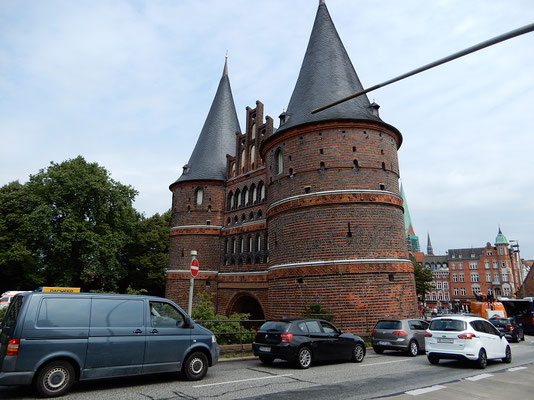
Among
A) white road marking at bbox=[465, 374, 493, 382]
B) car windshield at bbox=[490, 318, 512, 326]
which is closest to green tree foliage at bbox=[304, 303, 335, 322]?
white road marking at bbox=[465, 374, 493, 382]

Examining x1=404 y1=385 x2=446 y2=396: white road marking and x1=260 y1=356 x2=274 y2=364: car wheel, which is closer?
x1=404 y1=385 x2=446 y2=396: white road marking

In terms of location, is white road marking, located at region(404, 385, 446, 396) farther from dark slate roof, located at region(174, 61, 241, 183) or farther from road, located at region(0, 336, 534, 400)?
dark slate roof, located at region(174, 61, 241, 183)

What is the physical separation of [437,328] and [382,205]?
758cm

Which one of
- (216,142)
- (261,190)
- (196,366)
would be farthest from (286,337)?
(216,142)

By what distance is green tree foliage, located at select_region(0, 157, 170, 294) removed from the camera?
27.1 metres

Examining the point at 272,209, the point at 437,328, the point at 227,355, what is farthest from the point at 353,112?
the point at 227,355

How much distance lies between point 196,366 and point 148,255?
29.9 m

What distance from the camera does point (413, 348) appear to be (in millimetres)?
12016

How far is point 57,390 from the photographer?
598 cm

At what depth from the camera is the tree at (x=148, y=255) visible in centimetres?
3491

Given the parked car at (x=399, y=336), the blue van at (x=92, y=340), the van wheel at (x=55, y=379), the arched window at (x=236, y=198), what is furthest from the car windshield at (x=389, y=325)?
the arched window at (x=236, y=198)

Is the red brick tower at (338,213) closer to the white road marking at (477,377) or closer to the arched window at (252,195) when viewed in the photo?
the arched window at (252,195)

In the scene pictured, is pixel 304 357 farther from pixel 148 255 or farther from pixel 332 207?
pixel 148 255

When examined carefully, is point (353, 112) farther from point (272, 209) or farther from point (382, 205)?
point (272, 209)
